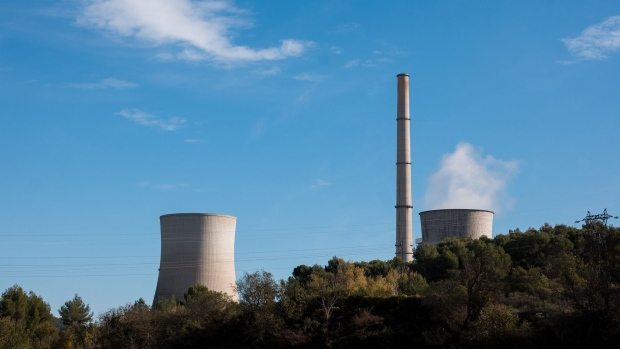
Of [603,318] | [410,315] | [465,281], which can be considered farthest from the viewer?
[410,315]

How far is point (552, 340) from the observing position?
30844 millimetres

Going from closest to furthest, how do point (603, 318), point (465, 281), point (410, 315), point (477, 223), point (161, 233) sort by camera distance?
point (603, 318) → point (465, 281) → point (410, 315) → point (161, 233) → point (477, 223)

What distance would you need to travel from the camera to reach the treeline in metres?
30.9

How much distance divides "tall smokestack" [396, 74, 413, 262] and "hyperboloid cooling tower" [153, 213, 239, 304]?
15.1 metres


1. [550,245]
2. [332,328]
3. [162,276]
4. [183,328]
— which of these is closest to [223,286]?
[162,276]

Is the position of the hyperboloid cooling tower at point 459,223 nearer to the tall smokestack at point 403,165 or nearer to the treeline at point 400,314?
the tall smokestack at point 403,165

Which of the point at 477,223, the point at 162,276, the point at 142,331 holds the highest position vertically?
the point at 477,223

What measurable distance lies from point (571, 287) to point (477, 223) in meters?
25.1

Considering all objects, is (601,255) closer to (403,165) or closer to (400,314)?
(400,314)

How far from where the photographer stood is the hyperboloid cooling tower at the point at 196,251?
4919 cm

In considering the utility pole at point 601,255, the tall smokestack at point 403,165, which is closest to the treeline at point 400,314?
the utility pole at point 601,255

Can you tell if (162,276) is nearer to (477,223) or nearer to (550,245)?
(477,223)

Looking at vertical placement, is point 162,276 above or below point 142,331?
above

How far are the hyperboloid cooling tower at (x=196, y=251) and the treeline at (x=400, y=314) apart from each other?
42.7 inches
